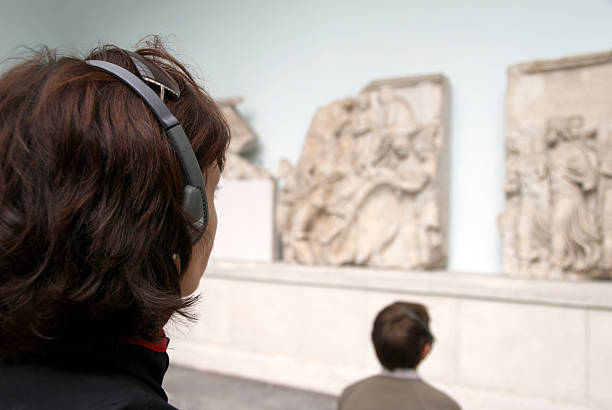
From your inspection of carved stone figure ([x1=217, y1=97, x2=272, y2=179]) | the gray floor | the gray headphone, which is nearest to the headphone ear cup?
the gray headphone

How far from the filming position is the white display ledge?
3.90 metres

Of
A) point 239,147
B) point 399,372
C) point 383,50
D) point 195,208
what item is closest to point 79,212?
point 195,208

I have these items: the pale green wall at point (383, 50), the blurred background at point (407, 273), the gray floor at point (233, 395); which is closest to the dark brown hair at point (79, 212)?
the blurred background at point (407, 273)

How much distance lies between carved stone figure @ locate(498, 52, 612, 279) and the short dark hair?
2.74 metres

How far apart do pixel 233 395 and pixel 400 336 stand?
3068 millimetres

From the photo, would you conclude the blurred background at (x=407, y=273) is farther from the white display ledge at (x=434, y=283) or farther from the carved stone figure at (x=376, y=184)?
the carved stone figure at (x=376, y=184)

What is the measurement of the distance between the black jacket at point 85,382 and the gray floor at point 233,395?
153 inches

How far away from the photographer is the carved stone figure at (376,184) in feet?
16.4

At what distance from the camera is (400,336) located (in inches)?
79.4

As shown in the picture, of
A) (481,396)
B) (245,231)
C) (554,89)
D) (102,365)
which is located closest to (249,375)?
(245,231)

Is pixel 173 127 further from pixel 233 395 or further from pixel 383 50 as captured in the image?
pixel 383 50

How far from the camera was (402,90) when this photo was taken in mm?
5277

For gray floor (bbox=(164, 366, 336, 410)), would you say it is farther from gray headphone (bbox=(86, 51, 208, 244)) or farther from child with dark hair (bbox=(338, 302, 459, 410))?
gray headphone (bbox=(86, 51, 208, 244))

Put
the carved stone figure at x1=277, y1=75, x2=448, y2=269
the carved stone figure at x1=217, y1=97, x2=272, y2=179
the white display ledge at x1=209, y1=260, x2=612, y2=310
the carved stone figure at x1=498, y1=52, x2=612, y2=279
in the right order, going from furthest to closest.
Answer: the carved stone figure at x1=217, y1=97, x2=272, y2=179 → the carved stone figure at x1=277, y1=75, x2=448, y2=269 → the carved stone figure at x1=498, y1=52, x2=612, y2=279 → the white display ledge at x1=209, y1=260, x2=612, y2=310
